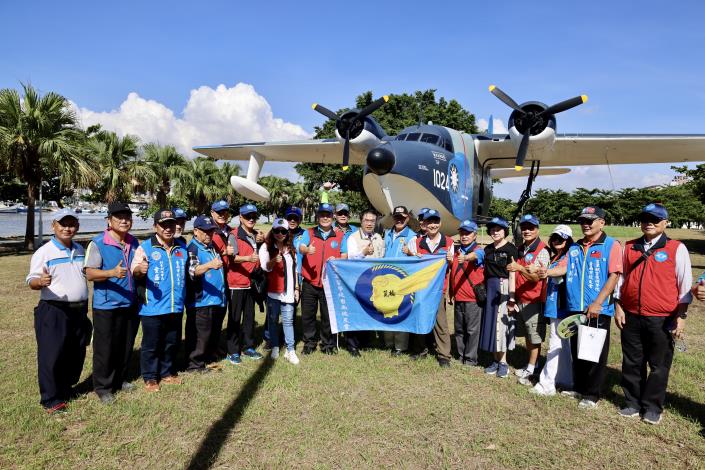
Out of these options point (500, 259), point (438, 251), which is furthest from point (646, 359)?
point (438, 251)

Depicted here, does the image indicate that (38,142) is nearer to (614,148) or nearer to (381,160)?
(381,160)

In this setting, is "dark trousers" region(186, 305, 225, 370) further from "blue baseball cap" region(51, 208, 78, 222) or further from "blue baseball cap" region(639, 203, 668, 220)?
"blue baseball cap" region(639, 203, 668, 220)

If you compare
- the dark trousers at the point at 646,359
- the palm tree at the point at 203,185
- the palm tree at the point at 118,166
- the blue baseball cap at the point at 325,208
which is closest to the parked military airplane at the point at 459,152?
the blue baseball cap at the point at 325,208

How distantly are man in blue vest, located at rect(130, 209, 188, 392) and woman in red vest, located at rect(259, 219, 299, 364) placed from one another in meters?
1.01

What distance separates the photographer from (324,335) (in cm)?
534

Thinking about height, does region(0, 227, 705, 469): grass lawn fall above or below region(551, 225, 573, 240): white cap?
below

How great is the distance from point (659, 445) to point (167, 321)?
4.61 meters

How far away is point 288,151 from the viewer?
15.2m

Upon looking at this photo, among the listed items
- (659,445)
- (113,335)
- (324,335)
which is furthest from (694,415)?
(113,335)

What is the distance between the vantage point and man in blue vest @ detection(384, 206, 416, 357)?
17.3ft

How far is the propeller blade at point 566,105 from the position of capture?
30.2ft

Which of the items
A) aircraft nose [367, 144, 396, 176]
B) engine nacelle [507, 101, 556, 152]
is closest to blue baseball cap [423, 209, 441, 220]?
aircraft nose [367, 144, 396, 176]

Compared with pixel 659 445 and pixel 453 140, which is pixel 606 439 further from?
pixel 453 140

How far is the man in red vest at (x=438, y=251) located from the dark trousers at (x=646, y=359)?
1832 millimetres
